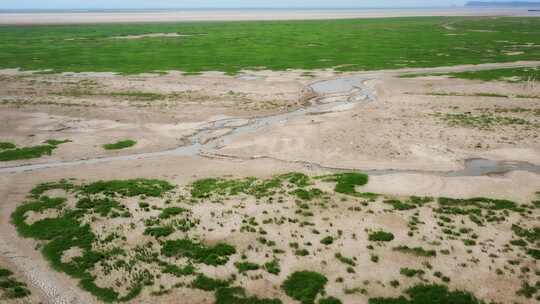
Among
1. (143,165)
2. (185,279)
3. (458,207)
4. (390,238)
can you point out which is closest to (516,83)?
(458,207)

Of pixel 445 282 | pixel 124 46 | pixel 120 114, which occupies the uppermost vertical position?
pixel 124 46

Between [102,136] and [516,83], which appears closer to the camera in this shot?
[102,136]

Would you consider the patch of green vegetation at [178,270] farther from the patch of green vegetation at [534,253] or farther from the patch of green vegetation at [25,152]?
the patch of green vegetation at [25,152]

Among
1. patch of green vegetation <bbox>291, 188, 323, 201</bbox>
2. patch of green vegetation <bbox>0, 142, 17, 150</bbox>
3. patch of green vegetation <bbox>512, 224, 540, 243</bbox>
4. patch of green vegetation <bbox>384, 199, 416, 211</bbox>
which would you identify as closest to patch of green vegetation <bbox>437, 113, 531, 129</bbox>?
patch of green vegetation <bbox>384, 199, 416, 211</bbox>

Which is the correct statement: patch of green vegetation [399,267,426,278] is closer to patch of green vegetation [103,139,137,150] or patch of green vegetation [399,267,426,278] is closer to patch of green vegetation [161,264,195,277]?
patch of green vegetation [161,264,195,277]

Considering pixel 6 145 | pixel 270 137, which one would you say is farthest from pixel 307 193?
pixel 6 145

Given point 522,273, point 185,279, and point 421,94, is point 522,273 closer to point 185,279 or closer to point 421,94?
point 185,279
